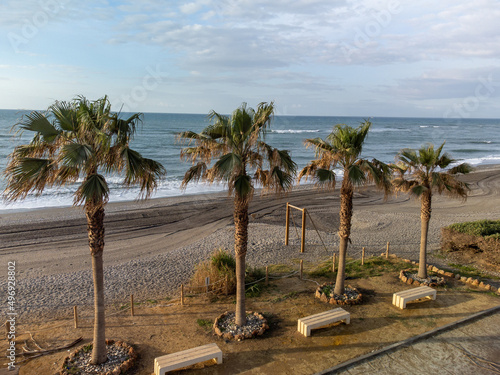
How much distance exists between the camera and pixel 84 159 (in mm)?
6602

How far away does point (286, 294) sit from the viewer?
1172cm

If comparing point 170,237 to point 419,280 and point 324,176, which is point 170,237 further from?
point 419,280

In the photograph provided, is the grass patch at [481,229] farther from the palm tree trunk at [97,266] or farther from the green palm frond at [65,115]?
the green palm frond at [65,115]

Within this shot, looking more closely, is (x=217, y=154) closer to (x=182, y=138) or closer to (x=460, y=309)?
(x=182, y=138)

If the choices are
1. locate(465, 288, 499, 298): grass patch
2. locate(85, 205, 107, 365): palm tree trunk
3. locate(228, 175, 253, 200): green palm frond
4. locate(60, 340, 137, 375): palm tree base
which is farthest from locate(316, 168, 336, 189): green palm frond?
locate(465, 288, 499, 298): grass patch

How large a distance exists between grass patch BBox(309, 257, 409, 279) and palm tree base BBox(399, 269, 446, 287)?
754mm

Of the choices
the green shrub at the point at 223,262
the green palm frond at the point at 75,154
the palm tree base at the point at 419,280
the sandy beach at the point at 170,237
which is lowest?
the sandy beach at the point at 170,237

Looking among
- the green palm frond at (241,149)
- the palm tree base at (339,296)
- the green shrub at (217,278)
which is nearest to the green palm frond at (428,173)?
the palm tree base at (339,296)

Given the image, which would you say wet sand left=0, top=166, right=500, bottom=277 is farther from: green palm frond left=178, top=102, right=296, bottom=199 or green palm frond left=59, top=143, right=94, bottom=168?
green palm frond left=59, top=143, right=94, bottom=168

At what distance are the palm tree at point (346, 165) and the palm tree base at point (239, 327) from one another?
3.16m

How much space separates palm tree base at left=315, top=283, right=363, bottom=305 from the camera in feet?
36.3

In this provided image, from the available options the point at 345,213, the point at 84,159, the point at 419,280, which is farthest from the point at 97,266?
the point at 419,280

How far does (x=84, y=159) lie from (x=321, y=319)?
6.74 meters

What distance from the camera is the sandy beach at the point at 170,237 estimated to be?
524 inches
